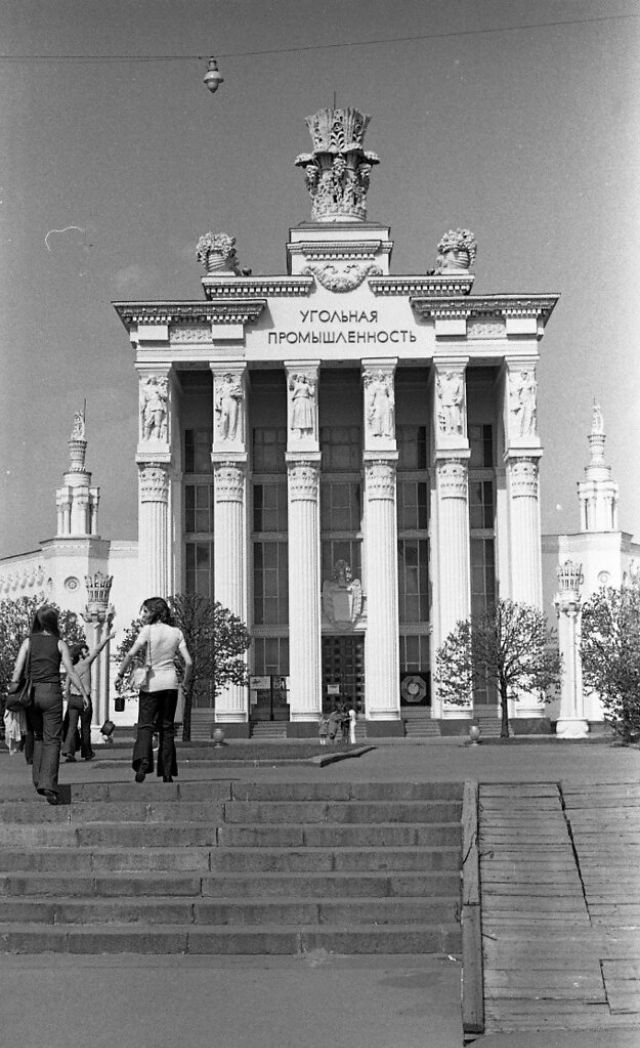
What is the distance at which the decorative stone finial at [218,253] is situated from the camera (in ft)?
219

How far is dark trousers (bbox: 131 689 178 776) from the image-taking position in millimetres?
13719

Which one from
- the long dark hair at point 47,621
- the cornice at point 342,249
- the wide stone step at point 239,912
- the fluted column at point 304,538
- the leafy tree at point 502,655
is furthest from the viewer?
the cornice at point 342,249

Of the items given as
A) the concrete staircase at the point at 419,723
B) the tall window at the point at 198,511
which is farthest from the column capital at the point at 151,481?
the concrete staircase at the point at 419,723

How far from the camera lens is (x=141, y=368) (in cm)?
6438

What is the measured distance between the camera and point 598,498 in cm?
8181

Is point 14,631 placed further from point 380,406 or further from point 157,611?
point 157,611

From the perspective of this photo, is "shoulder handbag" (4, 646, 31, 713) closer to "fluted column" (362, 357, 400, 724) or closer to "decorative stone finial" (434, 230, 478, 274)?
"fluted column" (362, 357, 400, 724)

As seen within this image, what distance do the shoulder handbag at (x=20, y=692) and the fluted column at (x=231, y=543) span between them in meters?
49.9

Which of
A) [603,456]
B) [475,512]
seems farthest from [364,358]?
[603,456]

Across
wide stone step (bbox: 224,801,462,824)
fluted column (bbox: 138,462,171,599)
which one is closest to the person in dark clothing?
wide stone step (bbox: 224,801,462,824)

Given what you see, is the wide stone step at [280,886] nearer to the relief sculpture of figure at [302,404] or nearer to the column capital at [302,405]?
the column capital at [302,405]

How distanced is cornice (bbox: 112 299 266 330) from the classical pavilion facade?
0.09 metres

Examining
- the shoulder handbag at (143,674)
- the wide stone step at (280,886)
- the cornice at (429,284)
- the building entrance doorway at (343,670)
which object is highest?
the cornice at (429,284)

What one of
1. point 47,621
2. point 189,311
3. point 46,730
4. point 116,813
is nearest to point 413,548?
point 189,311
